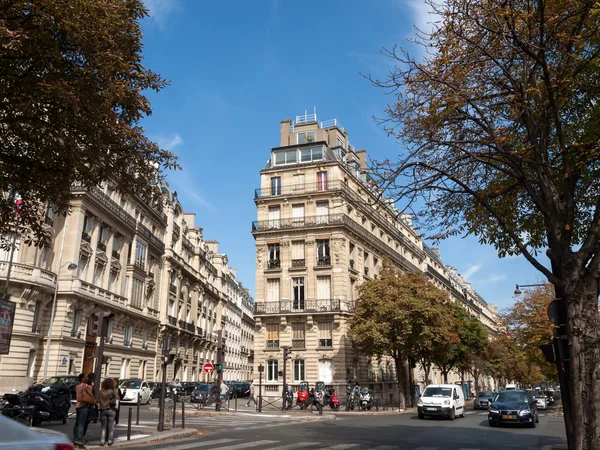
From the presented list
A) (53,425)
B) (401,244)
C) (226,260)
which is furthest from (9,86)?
(226,260)

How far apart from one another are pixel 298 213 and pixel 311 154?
5201 millimetres

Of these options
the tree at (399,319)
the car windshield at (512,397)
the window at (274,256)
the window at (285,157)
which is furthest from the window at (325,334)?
the car windshield at (512,397)

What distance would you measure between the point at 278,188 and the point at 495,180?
3119 cm

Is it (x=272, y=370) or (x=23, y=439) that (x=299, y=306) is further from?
(x=23, y=439)

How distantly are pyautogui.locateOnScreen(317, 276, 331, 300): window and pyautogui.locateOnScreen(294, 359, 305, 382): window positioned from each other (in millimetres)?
5089

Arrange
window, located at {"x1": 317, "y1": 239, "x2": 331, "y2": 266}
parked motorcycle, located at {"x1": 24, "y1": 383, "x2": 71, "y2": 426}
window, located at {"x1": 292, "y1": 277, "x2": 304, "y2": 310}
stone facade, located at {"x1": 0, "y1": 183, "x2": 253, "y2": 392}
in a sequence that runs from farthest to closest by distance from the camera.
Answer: window, located at {"x1": 317, "y1": 239, "x2": 331, "y2": 266}
window, located at {"x1": 292, "y1": 277, "x2": 304, "y2": 310}
stone facade, located at {"x1": 0, "y1": 183, "x2": 253, "y2": 392}
parked motorcycle, located at {"x1": 24, "y1": 383, "x2": 71, "y2": 426}

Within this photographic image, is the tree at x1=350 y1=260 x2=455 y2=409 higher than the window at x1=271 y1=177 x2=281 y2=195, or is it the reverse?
the window at x1=271 y1=177 x2=281 y2=195

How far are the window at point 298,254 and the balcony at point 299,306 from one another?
9.94 feet

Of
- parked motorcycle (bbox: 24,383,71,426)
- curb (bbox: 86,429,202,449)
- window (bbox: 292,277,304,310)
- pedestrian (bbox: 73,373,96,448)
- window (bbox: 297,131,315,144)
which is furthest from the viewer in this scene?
window (bbox: 297,131,315,144)

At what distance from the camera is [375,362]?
1697 inches

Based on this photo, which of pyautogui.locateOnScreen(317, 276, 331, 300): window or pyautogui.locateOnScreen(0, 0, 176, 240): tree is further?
pyautogui.locateOnScreen(317, 276, 331, 300): window

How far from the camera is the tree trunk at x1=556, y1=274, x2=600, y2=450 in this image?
8188 millimetres

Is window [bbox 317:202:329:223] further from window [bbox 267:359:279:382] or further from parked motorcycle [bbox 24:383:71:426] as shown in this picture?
parked motorcycle [bbox 24:383:71:426]

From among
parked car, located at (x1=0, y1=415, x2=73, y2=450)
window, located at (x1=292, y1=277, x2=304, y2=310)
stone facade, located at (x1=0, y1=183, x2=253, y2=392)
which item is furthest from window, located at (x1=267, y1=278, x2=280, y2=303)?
parked car, located at (x1=0, y1=415, x2=73, y2=450)
